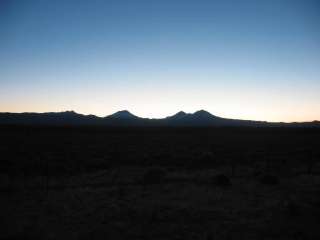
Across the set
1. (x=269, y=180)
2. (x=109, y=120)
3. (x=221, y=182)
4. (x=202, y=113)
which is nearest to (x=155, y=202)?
(x=221, y=182)

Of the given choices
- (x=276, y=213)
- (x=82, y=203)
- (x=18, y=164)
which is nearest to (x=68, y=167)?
(x=18, y=164)

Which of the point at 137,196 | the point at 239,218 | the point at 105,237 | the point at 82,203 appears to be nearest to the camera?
the point at 105,237

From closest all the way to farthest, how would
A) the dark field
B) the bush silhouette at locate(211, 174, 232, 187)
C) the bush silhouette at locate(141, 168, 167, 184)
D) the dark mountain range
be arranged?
the dark field < the bush silhouette at locate(211, 174, 232, 187) < the bush silhouette at locate(141, 168, 167, 184) < the dark mountain range

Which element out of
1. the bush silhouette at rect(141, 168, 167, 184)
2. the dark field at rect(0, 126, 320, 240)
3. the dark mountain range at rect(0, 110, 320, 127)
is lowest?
the dark field at rect(0, 126, 320, 240)

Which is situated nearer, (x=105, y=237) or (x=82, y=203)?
(x=105, y=237)

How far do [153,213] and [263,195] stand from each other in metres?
5.47

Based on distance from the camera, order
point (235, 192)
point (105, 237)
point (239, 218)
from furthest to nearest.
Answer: point (235, 192) < point (239, 218) < point (105, 237)

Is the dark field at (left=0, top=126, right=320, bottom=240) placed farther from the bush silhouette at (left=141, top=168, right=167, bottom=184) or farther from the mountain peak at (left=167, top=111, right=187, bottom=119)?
the mountain peak at (left=167, top=111, right=187, bottom=119)

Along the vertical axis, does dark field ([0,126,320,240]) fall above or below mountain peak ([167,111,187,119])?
below

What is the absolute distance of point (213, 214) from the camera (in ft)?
35.2

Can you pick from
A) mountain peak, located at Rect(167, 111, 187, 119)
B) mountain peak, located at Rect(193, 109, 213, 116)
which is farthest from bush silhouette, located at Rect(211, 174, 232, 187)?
mountain peak, located at Rect(167, 111, 187, 119)

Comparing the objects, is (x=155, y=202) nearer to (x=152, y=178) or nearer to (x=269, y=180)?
(x=152, y=178)

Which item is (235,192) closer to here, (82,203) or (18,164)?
(82,203)

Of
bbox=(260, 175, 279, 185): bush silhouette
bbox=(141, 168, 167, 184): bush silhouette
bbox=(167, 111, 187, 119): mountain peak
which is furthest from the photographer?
bbox=(167, 111, 187, 119): mountain peak
